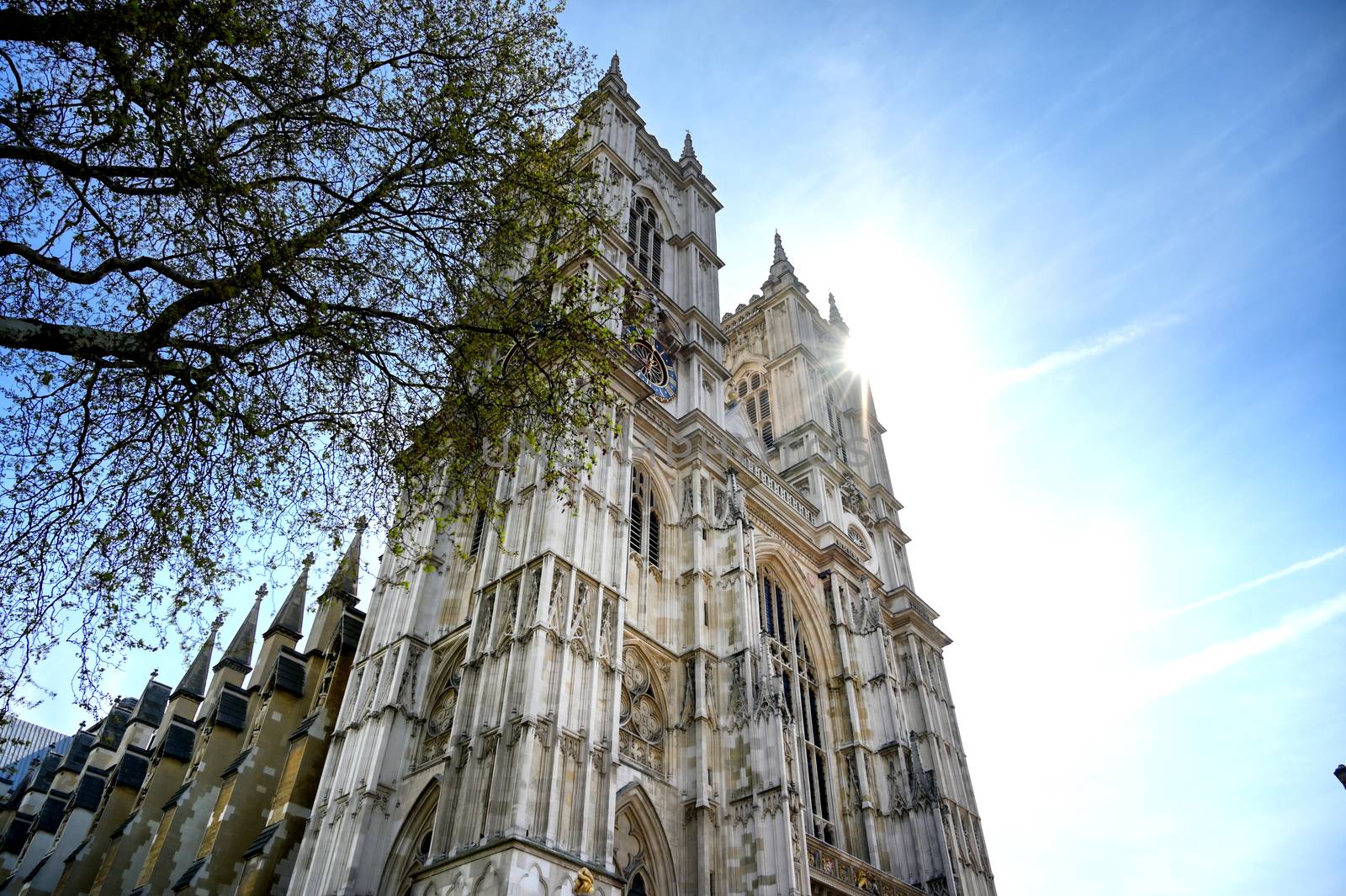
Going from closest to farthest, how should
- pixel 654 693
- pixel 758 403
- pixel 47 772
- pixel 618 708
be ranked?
1. pixel 618 708
2. pixel 654 693
3. pixel 758 403
4. pixel 47 772

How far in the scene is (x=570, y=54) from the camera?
13.2 meters

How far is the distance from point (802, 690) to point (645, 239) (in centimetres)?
1783

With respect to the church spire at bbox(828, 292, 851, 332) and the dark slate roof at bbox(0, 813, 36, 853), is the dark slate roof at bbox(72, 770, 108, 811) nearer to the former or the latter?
the dark slate roof at bbox(0, 813, 36, 853)

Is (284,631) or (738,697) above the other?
(284,631)

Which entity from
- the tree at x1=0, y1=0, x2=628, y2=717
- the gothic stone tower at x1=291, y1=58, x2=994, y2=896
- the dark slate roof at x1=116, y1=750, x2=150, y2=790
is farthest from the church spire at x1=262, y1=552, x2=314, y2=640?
the tree at x1=0, y1=0, x2=628, y2=717

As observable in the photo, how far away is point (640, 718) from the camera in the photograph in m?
19.7

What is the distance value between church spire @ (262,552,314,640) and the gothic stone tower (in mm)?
11540

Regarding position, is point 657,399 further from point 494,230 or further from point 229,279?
point 229,279

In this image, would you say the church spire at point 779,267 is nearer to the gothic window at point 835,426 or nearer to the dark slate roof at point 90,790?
the gothic window at point 835,426

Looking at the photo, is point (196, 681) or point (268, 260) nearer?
point (268, 260)

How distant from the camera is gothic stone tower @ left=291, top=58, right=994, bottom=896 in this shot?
A: 16.0 meters

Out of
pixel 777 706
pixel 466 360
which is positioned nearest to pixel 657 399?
pixel 777 706

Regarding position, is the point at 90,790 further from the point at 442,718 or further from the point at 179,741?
the point at 442,718

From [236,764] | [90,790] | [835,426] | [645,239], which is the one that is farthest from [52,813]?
[835,426]
